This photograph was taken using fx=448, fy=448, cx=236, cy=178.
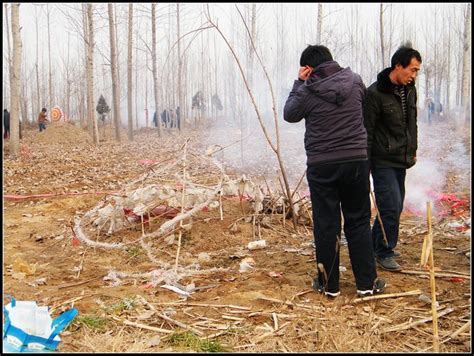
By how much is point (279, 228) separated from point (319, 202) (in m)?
1.78

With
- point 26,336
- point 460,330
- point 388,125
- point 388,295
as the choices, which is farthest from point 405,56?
point 26,336

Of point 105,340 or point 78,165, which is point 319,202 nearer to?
point 105,340

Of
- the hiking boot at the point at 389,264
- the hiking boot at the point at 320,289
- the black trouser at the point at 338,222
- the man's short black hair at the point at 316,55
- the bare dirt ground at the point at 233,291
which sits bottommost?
the bare dirt ground at the point at 233,291

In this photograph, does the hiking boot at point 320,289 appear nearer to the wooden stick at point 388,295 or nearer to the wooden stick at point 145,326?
the wooden stick at point 388,295

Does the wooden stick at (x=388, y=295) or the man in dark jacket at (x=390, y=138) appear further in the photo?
the man in dark jacket at (x=390, y=138)

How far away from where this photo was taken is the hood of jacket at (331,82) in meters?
2.71

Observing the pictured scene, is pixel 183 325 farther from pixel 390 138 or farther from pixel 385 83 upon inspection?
pixel 385 83

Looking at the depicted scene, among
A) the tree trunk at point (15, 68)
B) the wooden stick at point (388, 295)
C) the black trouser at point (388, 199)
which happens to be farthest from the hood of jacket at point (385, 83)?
the tree trunk at point (15, 68)

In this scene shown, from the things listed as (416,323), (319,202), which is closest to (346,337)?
(416,323)

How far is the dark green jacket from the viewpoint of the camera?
316cm

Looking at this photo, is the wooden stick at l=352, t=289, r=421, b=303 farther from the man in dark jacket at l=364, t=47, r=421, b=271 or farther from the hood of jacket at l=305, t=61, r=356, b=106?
the hood of jacket at l=305, t=61, r=356, b=106

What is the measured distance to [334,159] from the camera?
272cm

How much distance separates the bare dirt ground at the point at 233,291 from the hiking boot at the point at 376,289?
55 millimetres

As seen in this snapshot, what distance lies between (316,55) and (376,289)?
1518 mm
